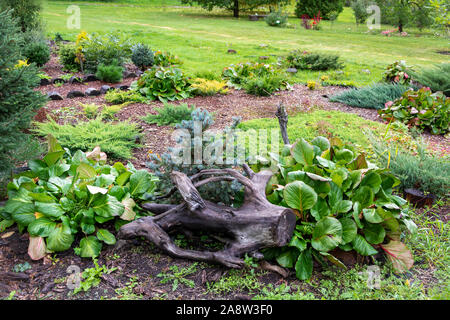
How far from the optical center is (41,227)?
298 cm

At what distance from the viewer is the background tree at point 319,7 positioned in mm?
26812

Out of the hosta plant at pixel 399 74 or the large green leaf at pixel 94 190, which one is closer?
the large green leaf at pixel 94 190

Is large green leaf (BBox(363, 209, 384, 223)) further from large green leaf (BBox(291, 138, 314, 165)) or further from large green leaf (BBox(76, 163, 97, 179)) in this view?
Result: large green leaf (BBox(76, 163, 97, 179))

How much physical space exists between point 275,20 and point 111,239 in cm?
2136

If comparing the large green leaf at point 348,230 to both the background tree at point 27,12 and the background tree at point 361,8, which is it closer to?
the background tree at point 27,12

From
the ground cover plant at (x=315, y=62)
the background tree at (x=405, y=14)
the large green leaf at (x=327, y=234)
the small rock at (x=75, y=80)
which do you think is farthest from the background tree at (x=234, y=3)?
the large green leaf at (x=327, y=234)

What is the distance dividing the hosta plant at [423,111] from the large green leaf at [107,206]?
456 centimetres

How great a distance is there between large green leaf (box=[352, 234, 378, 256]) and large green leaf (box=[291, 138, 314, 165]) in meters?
0.82

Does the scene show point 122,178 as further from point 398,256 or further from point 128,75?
point 128,75

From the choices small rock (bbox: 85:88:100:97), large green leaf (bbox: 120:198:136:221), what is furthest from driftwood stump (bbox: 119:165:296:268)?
small rock (bbox: 85:88:100:97)

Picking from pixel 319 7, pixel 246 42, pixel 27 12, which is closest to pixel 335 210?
pixel 27 12

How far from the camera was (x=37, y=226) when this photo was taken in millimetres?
2979
